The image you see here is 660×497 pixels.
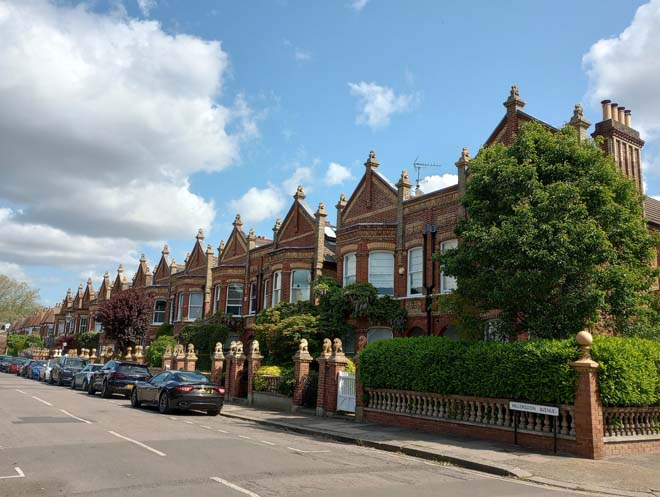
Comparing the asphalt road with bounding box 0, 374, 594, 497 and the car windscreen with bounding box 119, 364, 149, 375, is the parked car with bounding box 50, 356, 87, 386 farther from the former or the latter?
the asphalt road with bounding box 0, 374, 594, 497

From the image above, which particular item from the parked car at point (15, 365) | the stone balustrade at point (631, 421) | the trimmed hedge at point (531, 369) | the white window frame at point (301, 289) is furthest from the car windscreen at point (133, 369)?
the parked car at point (15, 365)

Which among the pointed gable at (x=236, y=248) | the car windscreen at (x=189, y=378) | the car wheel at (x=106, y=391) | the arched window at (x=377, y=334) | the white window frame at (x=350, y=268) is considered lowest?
the car wheel at (x=106, y=391)

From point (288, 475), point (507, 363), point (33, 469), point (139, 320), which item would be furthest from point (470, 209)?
point (139, 320)

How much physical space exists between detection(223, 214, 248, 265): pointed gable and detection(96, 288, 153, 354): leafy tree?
6.35 meters

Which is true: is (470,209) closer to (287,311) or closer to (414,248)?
(414,248)

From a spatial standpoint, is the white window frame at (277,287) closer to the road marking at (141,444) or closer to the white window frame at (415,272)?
the white window frame at (415,272)

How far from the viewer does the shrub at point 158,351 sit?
119ft

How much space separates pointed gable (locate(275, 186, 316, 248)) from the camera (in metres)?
31.6

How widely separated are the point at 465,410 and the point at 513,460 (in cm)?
318

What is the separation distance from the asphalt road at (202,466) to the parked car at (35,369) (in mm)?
27163

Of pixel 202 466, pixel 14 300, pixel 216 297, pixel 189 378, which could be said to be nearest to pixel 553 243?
pixel 202 466

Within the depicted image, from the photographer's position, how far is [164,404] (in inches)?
725

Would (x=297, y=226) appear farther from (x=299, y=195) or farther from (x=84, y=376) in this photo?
(x=84, y=376)

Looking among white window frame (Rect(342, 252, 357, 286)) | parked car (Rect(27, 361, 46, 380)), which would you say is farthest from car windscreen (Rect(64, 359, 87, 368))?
white window frame (Rect(342, 252, 357, 286))
